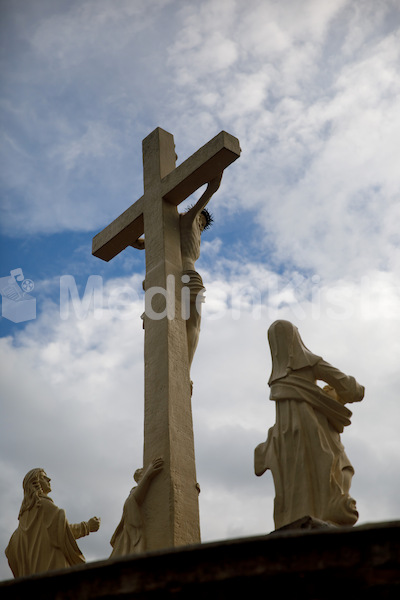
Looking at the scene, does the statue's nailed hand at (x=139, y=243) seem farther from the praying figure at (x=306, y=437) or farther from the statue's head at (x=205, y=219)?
the praying figure at (x=306, y=437)

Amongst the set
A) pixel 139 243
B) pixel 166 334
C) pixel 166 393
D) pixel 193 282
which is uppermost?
pixel 139 243

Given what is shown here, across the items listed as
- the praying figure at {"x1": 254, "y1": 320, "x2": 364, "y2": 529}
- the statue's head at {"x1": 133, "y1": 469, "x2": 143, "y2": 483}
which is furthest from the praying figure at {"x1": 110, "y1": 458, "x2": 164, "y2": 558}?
the praying figure at {"x1": 254, "y1": 320, "x2": 364, "y2": 529}

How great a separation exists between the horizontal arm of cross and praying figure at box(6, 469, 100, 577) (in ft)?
10.5

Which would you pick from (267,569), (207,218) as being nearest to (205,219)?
(207,218)

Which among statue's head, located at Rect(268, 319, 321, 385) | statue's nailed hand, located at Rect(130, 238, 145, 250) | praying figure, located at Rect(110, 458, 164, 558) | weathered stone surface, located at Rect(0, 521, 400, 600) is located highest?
statue's nailed hand, located at Rect(130, 238, 145, 250)

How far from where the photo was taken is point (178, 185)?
10062mm

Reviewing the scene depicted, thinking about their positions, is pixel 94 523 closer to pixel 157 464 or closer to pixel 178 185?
pixel 157 464

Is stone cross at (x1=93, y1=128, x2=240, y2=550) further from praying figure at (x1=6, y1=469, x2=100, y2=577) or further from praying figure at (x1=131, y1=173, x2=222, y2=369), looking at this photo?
praying figure at (x1=6, y1=469, x2=100, y2=577)

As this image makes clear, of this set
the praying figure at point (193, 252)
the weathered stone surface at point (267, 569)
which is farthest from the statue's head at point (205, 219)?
the weathered stone surface at point (267, 569)

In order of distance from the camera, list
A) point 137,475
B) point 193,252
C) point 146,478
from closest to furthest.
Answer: point 146,478, point 137,475, point 193,252

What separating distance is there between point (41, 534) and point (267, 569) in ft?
12.6

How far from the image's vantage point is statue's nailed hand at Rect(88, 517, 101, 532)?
336 inches

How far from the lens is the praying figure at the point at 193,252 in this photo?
9.35 metres

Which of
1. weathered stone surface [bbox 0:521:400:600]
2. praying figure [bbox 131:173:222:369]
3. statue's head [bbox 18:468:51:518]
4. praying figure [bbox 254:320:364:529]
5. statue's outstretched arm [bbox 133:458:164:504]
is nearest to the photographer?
weathered stone surface [bbox 0:521:400:600]
